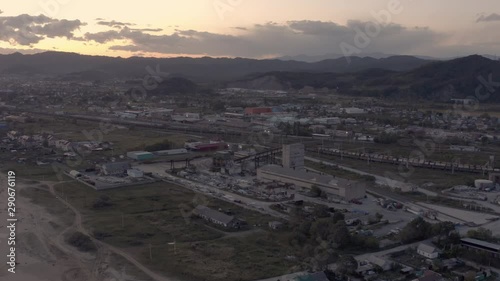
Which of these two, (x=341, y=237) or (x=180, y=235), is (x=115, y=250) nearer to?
(x=180, y=235)

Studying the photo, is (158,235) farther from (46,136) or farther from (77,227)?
(46,136)

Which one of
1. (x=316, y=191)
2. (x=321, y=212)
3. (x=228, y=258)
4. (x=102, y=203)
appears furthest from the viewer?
(x=316, y=191)

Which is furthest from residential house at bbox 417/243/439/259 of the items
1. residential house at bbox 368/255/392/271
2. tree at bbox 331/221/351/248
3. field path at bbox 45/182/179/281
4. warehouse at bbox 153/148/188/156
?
warehouse at bbox 153/148/188/156

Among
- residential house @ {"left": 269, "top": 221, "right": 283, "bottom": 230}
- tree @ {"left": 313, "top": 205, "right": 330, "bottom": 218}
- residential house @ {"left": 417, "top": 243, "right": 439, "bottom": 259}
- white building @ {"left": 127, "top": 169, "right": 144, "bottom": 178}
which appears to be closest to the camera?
residential house @ {"left": 417, "top": 243, "right": 439, "bottom": 259}

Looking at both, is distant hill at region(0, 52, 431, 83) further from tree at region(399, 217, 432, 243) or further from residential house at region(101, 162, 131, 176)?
tree at region(399, 217, 432, 243)

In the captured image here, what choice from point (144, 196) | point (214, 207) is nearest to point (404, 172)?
point (214, 207)

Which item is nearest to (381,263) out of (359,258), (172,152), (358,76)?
(359,258)
